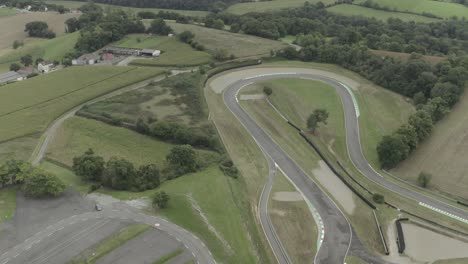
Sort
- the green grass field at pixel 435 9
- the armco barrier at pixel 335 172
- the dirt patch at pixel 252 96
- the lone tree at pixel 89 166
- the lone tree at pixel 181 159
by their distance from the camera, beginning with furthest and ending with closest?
1. the green grass field at pixel 435 9
2. the dirt patch at pixel 252 96
3. the lone tree at pixel 181 159
4. the armco barrier at pixel 335 172
5. the lone tree at pixel 89 166

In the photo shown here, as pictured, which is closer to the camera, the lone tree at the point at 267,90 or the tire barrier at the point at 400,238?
the tire barrier at the point at 400,238

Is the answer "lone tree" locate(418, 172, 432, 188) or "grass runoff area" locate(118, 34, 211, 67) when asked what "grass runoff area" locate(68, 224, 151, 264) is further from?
"grass runoff area" locate(118, 34, 211, 67)

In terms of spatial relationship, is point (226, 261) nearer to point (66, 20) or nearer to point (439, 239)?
point (439, 239)

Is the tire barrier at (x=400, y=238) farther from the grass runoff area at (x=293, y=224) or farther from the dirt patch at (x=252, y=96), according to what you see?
the dirt patch at (x=252, y=96)

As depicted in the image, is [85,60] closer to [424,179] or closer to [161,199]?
[161,199]

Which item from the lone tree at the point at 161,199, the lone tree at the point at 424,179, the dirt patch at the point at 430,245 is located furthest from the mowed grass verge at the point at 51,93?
the lone tree at the point at 424,179

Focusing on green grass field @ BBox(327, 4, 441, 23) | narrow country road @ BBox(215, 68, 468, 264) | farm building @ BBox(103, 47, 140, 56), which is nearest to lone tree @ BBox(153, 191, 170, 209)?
narrow country road @ BBox(215, 68, 468, 264)

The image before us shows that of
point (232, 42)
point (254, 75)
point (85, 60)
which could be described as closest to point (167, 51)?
point (232, 42)
